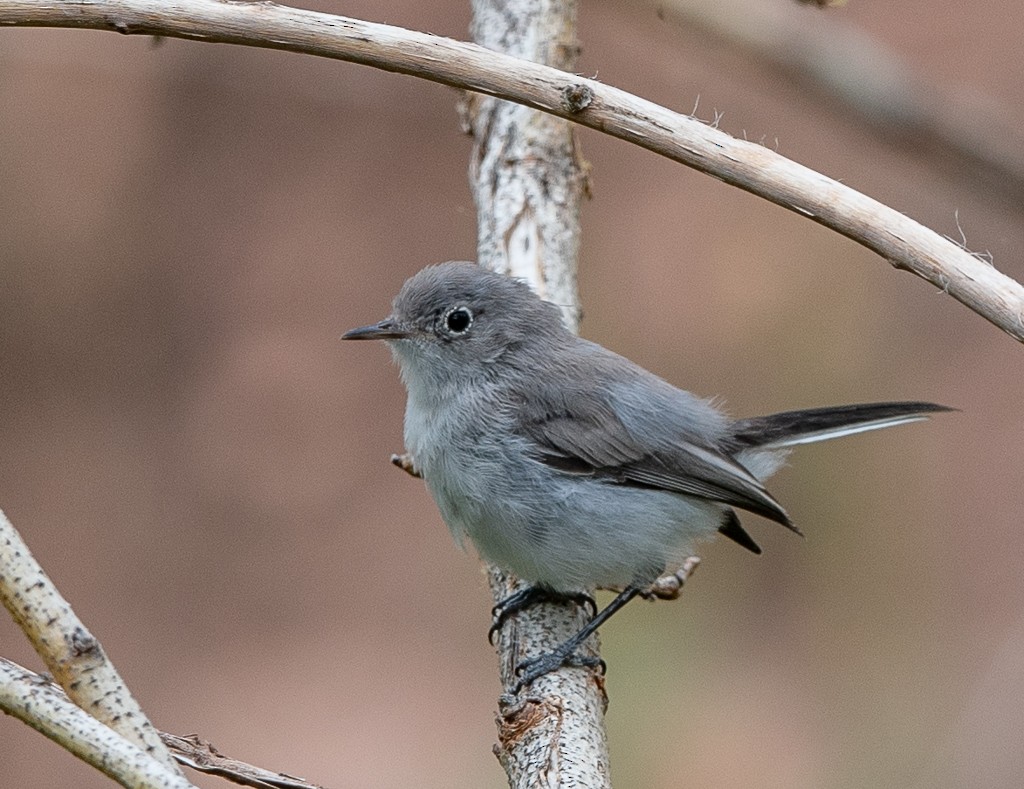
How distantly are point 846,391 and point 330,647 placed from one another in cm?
341

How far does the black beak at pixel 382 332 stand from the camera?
3.67m

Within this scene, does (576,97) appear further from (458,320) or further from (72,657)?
(458,320)

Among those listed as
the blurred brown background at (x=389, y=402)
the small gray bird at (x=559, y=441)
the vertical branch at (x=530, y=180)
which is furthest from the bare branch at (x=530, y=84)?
the blurred brown background at (x=389, y=402)

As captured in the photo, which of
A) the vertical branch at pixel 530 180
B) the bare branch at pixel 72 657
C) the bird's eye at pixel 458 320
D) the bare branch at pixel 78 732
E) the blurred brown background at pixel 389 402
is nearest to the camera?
the bare branch at pixel 78 732

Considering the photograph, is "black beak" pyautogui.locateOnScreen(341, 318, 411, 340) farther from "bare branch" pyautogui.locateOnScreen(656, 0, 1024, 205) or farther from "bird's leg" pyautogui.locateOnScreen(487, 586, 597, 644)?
"bare branch" pyautogui.locateOnScreen(656, 0, 1024, 205)

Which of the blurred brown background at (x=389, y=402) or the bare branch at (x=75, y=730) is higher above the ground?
the blurred brown background at (x=389, y=402)

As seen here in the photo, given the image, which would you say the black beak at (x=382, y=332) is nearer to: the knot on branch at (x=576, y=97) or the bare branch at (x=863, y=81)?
the knot on branch at (x=576, y=97)

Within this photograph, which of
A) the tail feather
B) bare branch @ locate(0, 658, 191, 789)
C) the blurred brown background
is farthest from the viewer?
the blurred brown background

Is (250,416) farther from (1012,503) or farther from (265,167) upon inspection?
(1012,503)

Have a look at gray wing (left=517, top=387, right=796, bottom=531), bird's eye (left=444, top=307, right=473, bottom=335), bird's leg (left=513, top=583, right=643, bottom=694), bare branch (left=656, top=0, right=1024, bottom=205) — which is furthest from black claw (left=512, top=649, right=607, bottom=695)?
bare branch (left=656, top=0, right=1024, bottom=205)

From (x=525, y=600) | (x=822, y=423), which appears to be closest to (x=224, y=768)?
(x=525, y=600)

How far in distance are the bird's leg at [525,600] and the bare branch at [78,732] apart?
185 centimetres

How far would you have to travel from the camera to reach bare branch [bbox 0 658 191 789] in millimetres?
1651

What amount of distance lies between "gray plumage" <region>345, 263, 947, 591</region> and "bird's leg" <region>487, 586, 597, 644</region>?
0.32ft
